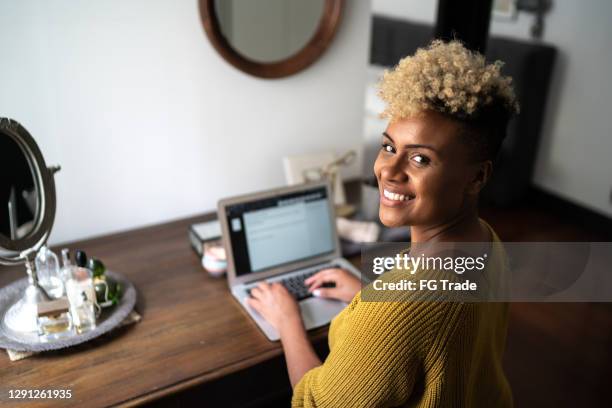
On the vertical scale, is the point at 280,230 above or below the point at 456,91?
below

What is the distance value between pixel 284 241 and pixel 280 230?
3cm

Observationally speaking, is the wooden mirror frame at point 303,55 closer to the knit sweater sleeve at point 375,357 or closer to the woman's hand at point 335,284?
the woman's hand at point 335,284

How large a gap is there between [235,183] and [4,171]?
754 millimetres

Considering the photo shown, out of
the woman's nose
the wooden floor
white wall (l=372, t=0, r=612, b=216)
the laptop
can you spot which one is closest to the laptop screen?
the laptop

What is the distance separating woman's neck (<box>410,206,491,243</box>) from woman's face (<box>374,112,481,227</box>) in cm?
1

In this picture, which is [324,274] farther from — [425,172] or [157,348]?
[425,172]

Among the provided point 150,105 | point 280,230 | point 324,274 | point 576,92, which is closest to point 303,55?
point 150,105

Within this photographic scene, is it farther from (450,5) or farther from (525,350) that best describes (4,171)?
(525,350)

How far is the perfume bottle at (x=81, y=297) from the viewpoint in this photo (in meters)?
1.19

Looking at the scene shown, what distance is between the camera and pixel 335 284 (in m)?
1.38

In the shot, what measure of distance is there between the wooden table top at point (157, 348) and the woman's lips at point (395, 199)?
0.50 meters

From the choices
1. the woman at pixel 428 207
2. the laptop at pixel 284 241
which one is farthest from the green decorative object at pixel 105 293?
the woman at pixel 428 207

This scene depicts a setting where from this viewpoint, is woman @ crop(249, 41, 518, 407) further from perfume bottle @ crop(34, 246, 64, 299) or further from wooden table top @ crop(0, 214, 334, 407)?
perfume bottle @ crop(34, 246, 64, 299)

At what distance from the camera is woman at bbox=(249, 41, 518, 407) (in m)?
0.80
